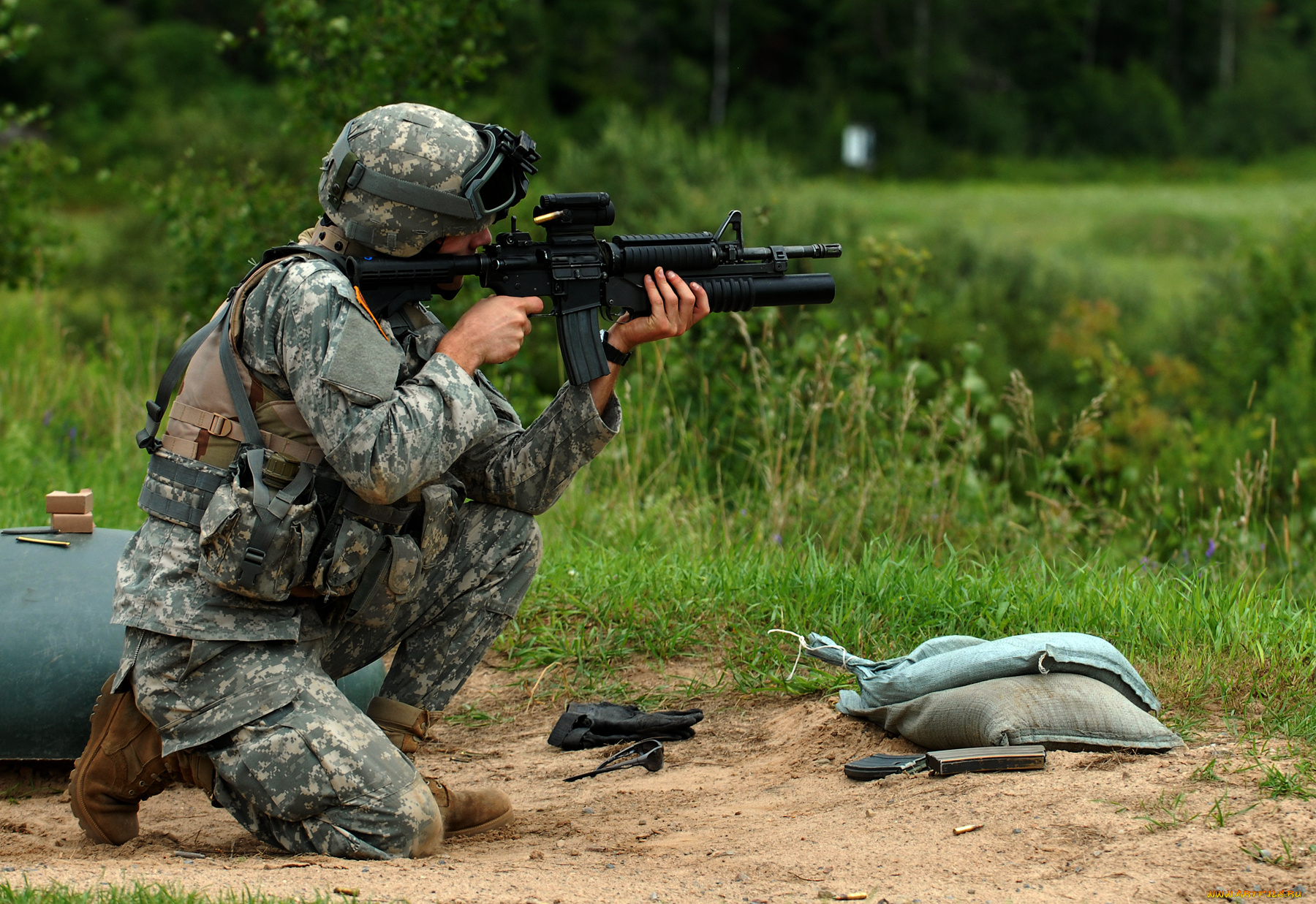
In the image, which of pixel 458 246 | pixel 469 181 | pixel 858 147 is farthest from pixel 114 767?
pixel 858 147

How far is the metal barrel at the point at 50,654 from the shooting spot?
3418 mm

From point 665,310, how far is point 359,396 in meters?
0.93

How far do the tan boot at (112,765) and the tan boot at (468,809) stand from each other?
2.20ft

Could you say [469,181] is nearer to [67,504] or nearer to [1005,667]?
[67,504]

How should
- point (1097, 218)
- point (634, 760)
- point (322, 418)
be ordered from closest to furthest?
point (322, 418)
point (634, 760)
point (1097, 218)

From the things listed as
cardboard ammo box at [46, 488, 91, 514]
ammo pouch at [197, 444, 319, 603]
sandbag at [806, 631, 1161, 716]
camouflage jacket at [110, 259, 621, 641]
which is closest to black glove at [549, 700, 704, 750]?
sandbag at [806, 631, 1161, 716]

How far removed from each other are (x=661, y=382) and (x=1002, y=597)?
283 centimetres

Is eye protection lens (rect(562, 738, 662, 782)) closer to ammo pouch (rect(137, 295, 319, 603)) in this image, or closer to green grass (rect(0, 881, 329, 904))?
ammo pouch (rect(137, 295, 319, 603))

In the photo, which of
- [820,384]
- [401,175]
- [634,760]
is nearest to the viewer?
[401,175]

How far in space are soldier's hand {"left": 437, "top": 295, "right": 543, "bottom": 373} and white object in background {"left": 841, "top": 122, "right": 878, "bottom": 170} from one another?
127ft

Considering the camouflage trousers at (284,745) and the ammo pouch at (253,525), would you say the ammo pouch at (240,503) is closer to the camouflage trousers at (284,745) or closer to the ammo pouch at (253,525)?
the ammo pouch at (253,525)

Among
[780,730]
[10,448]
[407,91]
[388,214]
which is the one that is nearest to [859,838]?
[780,730]

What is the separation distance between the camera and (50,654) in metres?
3.43

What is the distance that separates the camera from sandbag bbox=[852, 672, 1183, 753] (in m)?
3.23
